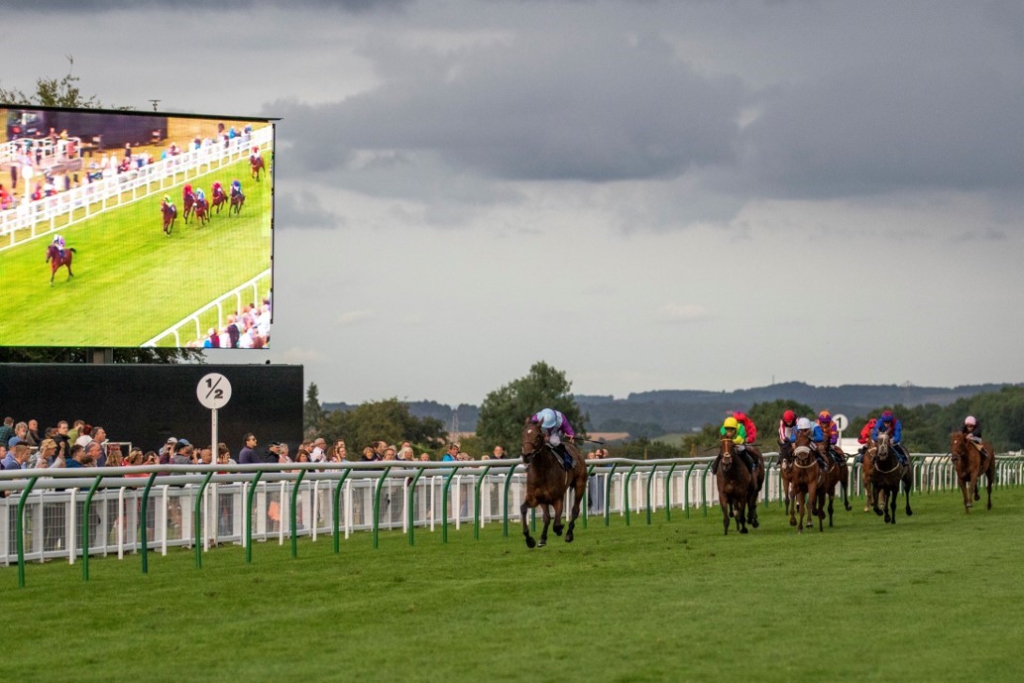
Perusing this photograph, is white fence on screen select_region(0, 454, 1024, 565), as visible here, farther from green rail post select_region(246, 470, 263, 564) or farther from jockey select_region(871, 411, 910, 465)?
jockey select_region(871, 411, 910, 465)

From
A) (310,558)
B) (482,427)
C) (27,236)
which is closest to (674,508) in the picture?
(27,236)

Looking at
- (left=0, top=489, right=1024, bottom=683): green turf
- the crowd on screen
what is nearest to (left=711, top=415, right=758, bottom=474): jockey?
(left=0, top=489, right=1024, bottom=683): green turf

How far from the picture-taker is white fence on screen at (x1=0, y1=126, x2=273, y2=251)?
30.3 metres

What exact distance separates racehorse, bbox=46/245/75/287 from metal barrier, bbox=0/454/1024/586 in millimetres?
9651

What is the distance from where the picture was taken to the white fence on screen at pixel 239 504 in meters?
16.0

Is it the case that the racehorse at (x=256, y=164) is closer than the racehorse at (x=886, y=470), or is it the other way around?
the racehorse at (x=886, y=470)

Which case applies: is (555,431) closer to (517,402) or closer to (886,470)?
(886,470)

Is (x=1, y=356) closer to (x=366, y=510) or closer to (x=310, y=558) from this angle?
(x=366, y=510)

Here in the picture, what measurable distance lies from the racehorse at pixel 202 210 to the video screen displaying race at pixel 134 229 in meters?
0.02

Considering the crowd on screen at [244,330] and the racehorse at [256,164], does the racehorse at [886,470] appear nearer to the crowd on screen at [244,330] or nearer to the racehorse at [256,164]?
the crowd on screen at [244,330]

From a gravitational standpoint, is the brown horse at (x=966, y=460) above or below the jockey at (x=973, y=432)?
below

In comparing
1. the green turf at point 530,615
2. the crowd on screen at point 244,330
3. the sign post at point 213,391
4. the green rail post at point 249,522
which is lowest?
the green turf at point 530,615

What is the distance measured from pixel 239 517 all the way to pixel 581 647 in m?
9.74

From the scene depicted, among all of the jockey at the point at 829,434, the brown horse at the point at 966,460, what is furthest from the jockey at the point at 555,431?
the brown horse at the point at 966,460
